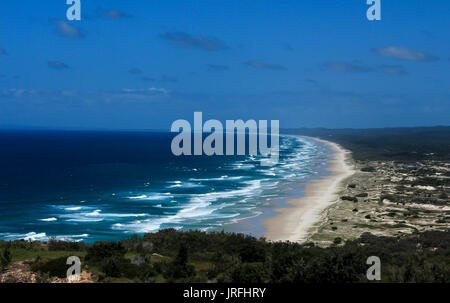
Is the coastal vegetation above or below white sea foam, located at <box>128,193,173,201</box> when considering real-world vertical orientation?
above

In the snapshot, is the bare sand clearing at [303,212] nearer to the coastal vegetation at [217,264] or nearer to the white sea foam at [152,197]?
the coastal vegetation at [217,264]

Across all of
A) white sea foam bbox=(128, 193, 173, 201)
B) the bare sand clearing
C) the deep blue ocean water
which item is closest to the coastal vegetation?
the bare sand clearing

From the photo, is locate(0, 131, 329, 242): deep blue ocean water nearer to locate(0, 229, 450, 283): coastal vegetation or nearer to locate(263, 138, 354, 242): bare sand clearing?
locate(263, 138, 354, 242): bare sand clearing

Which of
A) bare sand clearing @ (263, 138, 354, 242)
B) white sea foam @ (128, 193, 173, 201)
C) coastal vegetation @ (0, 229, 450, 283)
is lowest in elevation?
bare sand clearing @ (263, 138, 354, 242)

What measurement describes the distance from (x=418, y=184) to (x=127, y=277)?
65.7 metres

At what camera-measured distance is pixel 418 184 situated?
241 ft

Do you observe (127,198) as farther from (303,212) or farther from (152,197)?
(303,212)

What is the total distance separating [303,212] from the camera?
5150cm

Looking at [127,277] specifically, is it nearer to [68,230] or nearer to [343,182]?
[68,230]

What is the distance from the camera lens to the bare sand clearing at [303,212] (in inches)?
1602

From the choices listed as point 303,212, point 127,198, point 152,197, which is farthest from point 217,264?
point 127,198

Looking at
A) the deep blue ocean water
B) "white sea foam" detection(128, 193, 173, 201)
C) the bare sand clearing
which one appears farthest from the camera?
"white sea foam" detection(128, 193, 173, 201)

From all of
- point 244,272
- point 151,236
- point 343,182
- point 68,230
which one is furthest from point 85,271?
point 343,182

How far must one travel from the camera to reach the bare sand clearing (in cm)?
4069
